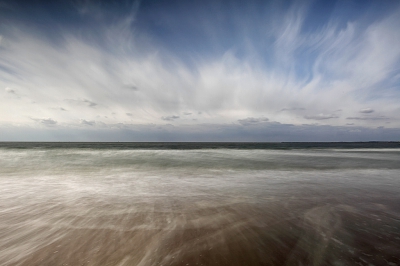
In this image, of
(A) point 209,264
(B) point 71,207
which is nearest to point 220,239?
(A) point 209,264

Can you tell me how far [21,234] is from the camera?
4.05 metres

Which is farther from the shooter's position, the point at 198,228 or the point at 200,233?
the point at 198,228

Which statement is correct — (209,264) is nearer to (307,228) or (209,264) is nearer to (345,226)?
(307,228)

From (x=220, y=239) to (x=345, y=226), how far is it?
3073mm

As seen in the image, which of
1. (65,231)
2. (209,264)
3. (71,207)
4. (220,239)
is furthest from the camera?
(71,207)

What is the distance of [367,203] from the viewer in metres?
6.27

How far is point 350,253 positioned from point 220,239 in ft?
7.45

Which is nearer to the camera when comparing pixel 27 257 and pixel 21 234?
pixel 27 257

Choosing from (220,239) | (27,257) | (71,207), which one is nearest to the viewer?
(27,257)

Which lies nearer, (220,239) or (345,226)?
(220,239)

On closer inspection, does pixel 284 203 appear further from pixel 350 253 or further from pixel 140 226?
pixel 140 226

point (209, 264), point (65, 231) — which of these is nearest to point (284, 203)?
point (209, 264)

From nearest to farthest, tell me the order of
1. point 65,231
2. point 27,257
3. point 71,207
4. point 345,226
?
point 27,257
point 65,231
point 345,226
point 71,207

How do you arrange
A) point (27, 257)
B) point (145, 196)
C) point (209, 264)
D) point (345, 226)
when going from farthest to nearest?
point (145, 196), point (345, 226), point (27, 257), point (209, 264)
